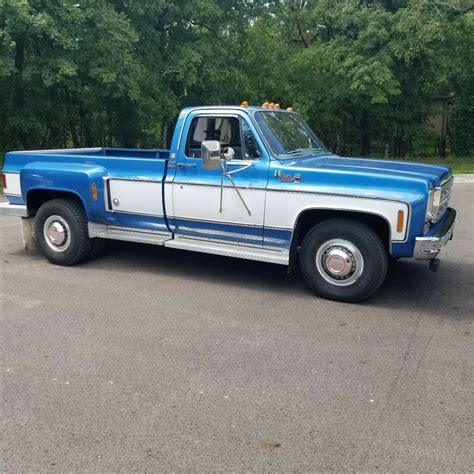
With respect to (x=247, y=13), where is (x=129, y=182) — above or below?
below

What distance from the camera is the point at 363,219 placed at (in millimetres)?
5590

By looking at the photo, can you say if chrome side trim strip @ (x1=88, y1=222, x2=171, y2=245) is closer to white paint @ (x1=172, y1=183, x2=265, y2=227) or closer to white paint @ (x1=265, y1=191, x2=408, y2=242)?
white paint @ (x1=172, y1=183, x2=265, y2=227)

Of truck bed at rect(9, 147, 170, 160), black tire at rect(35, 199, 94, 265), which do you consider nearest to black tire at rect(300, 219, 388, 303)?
black tire at rect(35, 199, 94, 265)

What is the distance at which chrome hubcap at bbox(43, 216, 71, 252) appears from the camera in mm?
6930

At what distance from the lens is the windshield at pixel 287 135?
5.95m

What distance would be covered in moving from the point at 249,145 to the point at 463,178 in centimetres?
1515

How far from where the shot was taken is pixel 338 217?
564 cm

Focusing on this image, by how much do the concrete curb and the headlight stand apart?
13.3m

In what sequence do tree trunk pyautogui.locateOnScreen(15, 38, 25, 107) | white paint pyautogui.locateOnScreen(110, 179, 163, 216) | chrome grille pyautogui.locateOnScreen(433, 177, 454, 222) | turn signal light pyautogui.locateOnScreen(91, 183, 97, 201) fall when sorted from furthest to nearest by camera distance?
1. tree trunk pyautogui.locateOnScreen(15, 38, 25, 107)
2. turn signal light pyautogui.locateOnScreen(91, 183, 97, 201)
3. white paint pyautogui.locateOnScreen(110, 179, 163, 216)
4. chrome grille pyautogui.locateOnScreen(433, 177, 454, 222)

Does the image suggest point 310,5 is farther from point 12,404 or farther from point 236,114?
point 12,404

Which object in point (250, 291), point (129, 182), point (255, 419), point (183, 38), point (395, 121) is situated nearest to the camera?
point (255, 419)

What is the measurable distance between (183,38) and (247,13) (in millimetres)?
3665

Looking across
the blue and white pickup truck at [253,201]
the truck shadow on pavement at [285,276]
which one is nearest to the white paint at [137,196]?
the blue and white pickup truck at [253,201]

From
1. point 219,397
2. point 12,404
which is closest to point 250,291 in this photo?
point 219,397
